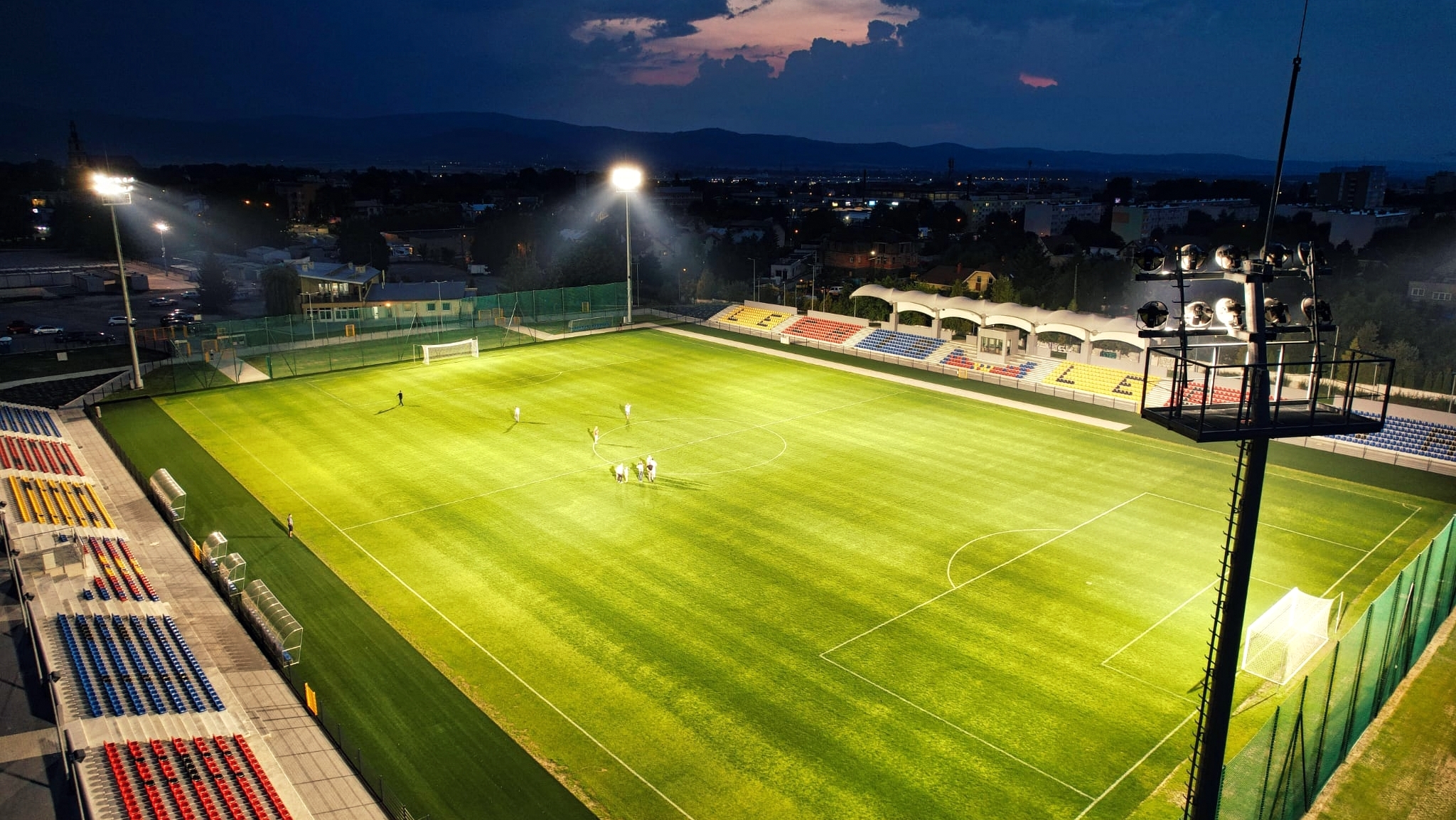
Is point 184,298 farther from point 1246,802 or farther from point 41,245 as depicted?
point 1246,802

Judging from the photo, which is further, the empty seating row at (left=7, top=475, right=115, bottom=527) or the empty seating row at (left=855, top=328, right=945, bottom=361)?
the empty seating row at (left=855, top=328, right=945, bottom=361)

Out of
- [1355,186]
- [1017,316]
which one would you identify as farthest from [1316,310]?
[1355,186]

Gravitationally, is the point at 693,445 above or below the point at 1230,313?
below

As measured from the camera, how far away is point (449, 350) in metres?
49.9

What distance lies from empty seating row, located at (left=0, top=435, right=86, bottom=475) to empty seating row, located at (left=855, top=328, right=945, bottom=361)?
1509 inches

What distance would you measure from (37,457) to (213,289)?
144ft

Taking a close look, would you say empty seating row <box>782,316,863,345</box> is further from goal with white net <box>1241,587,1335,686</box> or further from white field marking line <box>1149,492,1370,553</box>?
goal with white net <box>1241,587,1335,686</box>

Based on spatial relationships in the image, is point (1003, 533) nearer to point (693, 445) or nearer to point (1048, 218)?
point (693, 445)

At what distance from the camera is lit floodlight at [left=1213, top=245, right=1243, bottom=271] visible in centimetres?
964

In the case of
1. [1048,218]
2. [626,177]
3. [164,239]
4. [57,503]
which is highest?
[626,177]

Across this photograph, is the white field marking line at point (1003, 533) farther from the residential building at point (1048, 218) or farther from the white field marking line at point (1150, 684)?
the residential building at point (1048, 218)

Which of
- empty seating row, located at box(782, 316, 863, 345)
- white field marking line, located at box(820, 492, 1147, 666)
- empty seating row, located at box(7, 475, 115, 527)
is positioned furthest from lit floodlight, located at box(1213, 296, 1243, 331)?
empty seating row, located at box(782, 316, 863, 345)

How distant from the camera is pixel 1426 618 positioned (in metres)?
18.6

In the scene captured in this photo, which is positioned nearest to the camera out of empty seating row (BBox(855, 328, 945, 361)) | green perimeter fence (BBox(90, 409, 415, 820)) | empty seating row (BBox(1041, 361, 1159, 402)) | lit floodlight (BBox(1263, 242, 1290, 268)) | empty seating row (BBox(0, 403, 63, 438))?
lit floodlight (BBox(1263, 242, 1290, 268))
